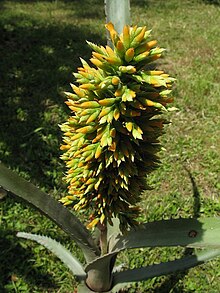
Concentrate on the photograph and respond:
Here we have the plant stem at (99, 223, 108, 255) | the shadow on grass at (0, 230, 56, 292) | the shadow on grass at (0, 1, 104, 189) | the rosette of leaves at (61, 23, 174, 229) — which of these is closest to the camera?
the rosette of leaves at (61, 23, 174, 229)

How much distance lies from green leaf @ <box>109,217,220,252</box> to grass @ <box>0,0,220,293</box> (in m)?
0.60

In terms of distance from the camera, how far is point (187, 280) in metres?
2.17

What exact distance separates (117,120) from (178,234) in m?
0.45

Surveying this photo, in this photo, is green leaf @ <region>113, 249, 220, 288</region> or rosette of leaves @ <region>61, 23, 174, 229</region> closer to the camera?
rosette of leaves @ <region>61, 23, 174, 229</region>

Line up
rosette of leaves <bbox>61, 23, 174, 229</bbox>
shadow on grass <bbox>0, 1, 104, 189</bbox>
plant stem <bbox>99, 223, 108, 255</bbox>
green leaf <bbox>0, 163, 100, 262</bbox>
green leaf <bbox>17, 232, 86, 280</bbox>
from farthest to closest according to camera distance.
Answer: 1. shadow on grass <bbox>0, 1, 104, 189</bbox>
2. green leaf <bbox>17, 232, 86, 280</bbox>
3. plant stem <bbox>99, 223, 108, 255</bbox>
4. green leaf <bbox>0, 163, 100, 262</bbox>
5. rosette of leaves <bbox>61, 23, 174, 229</bbox>

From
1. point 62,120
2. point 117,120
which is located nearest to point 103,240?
point 117,120

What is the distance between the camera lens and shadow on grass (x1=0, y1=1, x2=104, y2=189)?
2.88 meters

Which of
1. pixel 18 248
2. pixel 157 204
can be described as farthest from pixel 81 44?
pixel 18 248

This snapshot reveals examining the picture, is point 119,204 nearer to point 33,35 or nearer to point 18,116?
point 18,116

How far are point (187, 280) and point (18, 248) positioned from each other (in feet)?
3.01

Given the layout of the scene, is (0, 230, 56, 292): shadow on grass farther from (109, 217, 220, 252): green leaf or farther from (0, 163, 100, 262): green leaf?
(109, 217, 220, 252): green leaf

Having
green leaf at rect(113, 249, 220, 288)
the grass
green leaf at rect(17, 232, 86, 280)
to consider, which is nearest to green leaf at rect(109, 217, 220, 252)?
green leaf at rect(113, 249, 220, 288)

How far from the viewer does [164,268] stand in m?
1.58

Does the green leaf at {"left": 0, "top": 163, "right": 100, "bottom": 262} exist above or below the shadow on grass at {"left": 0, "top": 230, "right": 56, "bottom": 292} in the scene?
above
